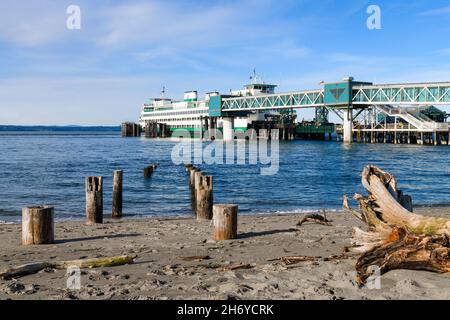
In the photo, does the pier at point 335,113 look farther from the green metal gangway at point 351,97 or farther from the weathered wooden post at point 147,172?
the weathered wooden post at point 147,172

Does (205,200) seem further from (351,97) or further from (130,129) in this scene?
(130,129)

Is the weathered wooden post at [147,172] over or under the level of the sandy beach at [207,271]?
over

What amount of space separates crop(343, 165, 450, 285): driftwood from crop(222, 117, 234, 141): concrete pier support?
10387cm

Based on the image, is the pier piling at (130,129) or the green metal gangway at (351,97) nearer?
the green metal gangway at (351,97)

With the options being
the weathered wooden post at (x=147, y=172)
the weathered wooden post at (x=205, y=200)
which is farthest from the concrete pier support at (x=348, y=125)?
the weathered wooden post at (x=205, y=200)

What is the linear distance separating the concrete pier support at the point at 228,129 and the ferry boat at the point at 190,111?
121cm

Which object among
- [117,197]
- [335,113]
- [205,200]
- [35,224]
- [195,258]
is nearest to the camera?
[195,258]

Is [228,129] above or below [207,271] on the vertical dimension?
above

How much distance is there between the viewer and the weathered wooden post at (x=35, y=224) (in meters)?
10.3

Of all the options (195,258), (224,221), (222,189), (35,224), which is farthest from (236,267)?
(222,189)

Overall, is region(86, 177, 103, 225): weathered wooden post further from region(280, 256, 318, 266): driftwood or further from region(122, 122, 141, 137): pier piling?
region(122, 122, 141, 137): pier piling

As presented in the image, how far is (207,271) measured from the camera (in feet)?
25.5

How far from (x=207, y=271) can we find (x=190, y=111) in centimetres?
11915
